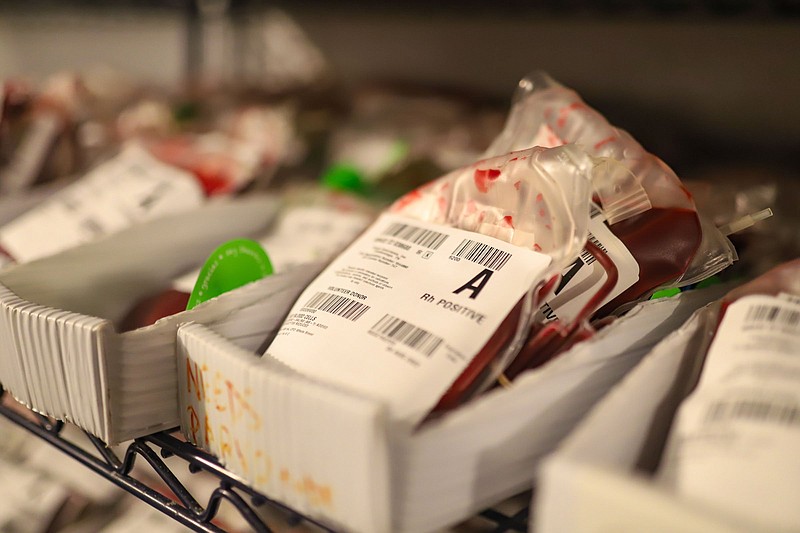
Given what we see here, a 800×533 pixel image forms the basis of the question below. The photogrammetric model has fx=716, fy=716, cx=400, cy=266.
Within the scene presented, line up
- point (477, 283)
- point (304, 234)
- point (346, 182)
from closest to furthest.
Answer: point (477, 283) < point (304, 234) < point (346, 182)

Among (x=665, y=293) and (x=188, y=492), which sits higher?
(x=665, y=293)

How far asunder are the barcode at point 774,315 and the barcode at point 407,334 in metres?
0.17

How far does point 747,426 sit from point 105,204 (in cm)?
66

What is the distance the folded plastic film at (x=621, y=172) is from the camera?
1.52 ft

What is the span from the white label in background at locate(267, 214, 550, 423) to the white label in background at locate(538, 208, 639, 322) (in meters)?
0.03

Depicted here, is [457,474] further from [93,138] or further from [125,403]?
[93,138]

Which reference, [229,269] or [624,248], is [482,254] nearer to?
[624,248]

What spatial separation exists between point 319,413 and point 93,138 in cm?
85

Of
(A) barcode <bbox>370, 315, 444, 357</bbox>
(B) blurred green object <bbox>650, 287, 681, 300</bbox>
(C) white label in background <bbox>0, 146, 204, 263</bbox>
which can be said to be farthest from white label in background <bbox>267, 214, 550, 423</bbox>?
(C) white label in background <bbox>0, 146, 204, 263</bbox>

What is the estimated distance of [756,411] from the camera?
33 cm

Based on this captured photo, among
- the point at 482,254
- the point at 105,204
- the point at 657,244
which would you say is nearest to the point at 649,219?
the point at 657,244

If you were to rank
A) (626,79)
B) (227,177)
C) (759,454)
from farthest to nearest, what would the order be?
(626,79) → (227,177) → (759,454)

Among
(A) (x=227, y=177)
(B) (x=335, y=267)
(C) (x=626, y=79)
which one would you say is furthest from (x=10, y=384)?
(C) (x=626, y=79)

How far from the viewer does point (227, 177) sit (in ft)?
2.89
